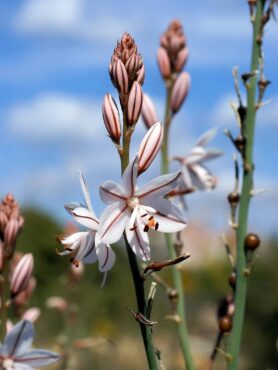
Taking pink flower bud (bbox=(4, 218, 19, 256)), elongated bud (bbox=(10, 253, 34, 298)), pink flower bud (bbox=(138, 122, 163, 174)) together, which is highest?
pink flower bud (bbox=(138, 122, 163, 174))

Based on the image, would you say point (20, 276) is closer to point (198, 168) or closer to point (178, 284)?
point (178, 284)

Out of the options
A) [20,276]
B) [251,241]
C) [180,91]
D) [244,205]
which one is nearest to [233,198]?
[244,205]

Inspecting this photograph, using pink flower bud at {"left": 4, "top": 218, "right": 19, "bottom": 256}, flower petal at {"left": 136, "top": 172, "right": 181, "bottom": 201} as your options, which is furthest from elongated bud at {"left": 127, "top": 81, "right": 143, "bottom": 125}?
pink flower bud at {"left": 4, "top": 218, "right": 19, "bottom": 256}

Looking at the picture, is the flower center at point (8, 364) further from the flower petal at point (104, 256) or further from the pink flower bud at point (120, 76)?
the pink flower bud at point (120, 76)

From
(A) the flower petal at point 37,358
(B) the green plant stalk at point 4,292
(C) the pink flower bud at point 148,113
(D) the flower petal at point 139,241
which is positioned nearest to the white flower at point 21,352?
(A) the flower petal at point 37,358

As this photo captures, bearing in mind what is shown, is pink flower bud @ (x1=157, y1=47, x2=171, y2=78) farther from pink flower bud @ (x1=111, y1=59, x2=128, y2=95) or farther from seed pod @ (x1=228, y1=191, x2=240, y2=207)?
pink flower bud @ (x1=111, y1=59, x2=128, y2=95)

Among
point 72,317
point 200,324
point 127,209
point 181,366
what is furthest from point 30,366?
point 200,324

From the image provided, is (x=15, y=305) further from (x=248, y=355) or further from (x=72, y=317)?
(x=248, y=355)
